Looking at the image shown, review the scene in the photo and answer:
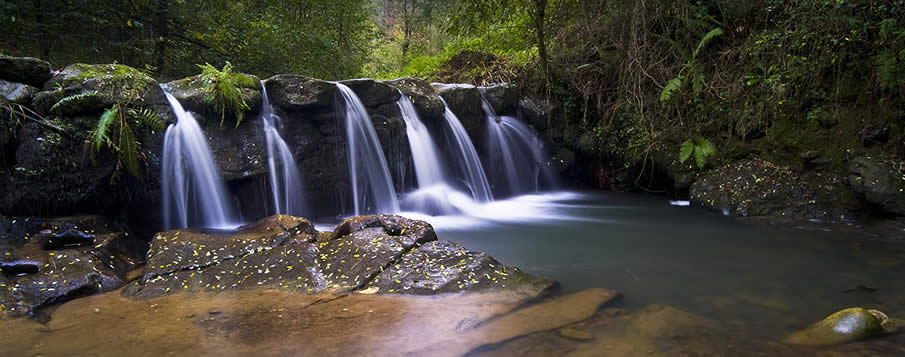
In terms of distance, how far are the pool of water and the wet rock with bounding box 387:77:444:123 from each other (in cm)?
201

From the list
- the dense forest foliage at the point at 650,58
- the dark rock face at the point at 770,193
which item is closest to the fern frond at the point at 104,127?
the dense forest foliage at the point at 650,58

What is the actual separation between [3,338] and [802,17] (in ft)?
29.0

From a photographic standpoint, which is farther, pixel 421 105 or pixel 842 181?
pixel 421 105

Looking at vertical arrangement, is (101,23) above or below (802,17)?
above

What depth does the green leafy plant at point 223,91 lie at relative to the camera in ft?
18.3

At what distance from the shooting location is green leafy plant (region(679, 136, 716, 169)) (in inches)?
265

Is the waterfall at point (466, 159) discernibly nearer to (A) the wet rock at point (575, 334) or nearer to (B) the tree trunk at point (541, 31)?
(B) the tree trunk at point (541, 31)

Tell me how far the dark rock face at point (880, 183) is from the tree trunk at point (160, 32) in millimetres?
10662

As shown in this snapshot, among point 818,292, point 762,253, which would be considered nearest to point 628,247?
point 762,253

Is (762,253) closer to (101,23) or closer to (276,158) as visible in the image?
(276,158)

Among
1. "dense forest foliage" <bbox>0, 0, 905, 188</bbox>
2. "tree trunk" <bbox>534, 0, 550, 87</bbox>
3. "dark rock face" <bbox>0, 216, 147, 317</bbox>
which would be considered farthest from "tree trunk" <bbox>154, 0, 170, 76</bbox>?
"tree trunk" <bbox>534, 0, 550, 87</bbox>

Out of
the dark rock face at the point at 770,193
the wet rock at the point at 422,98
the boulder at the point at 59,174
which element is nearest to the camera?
the boulder at the point at 59,174

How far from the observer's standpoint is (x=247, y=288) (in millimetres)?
3582

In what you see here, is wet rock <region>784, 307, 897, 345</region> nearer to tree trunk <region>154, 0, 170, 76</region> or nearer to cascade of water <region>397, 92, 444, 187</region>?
cascade of water <region>397, 92, 444, 187</region>
